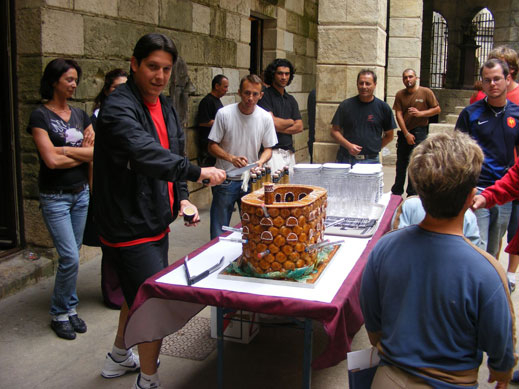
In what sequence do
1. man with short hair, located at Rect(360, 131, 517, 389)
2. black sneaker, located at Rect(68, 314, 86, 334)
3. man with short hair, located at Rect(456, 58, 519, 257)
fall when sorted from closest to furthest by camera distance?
man with short hair, located at Rect(360, 131, 517, 389), black sneaker, located at Rect(68, 314, 86, 334), man with short hair, located at Rect(456, 58, 519, 257)

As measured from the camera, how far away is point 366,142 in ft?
19.4

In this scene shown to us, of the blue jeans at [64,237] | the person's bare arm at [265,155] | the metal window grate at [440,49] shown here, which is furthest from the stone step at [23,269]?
the metal window grate at [440,49]

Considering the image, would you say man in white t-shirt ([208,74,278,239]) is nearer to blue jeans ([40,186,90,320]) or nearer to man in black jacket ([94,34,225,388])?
blue jeans ([40,186,90,320])

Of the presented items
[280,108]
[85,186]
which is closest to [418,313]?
[85,186]

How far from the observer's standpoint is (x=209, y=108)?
740 cm

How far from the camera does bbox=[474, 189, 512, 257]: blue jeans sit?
4234 millimetres

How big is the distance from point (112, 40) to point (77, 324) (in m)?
2.87

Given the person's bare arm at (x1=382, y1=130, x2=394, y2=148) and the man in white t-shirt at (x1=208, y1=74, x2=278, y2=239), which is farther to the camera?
the person's bare arm at (x1=382, y1=130, x2=394, y2=148)

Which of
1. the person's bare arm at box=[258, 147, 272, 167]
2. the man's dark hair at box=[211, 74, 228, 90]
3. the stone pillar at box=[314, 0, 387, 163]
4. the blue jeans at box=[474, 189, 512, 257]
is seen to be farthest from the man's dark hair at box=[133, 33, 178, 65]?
the man's dark hair at box=[211, 74, 228, 90]

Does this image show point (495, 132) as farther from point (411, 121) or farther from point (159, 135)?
point (411, 121)

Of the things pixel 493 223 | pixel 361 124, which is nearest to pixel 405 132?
pixel 361 124

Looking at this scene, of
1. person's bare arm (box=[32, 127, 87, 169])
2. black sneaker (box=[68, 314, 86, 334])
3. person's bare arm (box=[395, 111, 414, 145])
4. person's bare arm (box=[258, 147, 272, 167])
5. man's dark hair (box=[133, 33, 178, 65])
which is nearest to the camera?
man's dark hair (box=[133, 33, 178, 65])

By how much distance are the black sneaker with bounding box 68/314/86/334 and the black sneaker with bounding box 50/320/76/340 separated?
0.05m

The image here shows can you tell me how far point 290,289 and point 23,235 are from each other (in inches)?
Answer: 132
